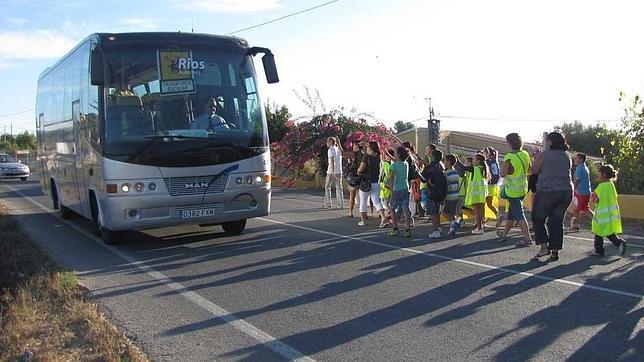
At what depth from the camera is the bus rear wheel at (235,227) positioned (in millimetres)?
11609

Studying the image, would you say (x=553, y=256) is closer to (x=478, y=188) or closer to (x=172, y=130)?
(x=478, y=188)

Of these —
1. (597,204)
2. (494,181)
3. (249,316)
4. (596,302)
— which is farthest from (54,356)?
(494,181)

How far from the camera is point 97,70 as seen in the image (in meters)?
9.35

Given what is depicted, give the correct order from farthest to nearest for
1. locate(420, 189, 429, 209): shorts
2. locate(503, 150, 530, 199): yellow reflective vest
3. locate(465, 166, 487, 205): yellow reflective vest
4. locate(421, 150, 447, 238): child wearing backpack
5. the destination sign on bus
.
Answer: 1. locate(420, 189, 429, 209): shorts
2. locate(465, 166, 487, 205): yellow reflective vest
3. locate(421, 150, 447, 238): child wearing backpack
4. the destination sign on bus
5. locate(503, 150, 530, 199): yellow reflective vest

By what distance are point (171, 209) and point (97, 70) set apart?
7.76 feet

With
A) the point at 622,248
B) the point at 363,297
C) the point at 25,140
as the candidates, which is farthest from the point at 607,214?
the point at 25,140

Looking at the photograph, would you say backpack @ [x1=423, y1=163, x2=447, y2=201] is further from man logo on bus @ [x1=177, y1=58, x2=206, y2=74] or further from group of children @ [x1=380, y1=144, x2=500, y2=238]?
man logo on bus @ [x1=177, y1=58, x2=206, y2=74]

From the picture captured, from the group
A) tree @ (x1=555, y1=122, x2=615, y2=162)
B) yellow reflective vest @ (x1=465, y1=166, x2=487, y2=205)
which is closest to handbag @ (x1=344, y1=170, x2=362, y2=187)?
yellow reflective vest @ (x1=465, y1=166, x2=487, y2=205)

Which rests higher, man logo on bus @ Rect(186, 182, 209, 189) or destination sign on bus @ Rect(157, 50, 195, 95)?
destination sign on bus @ Rect(157, 50, 195, 95)

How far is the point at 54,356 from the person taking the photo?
489 cm

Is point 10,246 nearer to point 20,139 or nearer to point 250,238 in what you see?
point 250,238

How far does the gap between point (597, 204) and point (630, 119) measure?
28.1 feet

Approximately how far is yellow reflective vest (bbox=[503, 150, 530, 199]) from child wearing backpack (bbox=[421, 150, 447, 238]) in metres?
1.47

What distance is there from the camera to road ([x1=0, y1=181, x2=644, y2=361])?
5223 mm
